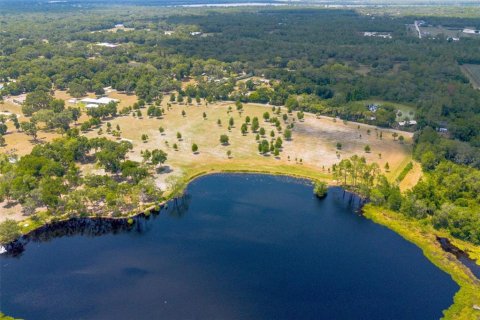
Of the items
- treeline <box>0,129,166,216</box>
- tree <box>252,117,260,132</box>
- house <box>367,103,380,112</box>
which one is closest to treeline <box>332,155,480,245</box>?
tree <box>252,117,260,132</box>

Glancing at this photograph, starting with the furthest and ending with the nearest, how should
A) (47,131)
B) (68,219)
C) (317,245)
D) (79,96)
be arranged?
(79,96), (47,131), (68,219), (317,245)

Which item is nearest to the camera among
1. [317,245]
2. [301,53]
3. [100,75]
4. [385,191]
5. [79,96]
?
[317,245]

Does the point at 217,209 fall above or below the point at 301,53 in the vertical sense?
below

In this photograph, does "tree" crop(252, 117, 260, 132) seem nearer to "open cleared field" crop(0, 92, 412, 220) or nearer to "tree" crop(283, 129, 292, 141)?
"open cleared field" crop(0, 92, 412, 220)

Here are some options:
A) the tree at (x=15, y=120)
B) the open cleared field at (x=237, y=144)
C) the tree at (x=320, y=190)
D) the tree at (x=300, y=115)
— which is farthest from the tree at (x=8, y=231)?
the tree at (x=300, y=115)

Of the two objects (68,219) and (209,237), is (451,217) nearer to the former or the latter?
(209,237)

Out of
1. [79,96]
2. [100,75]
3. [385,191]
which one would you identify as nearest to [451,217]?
[385,191]
